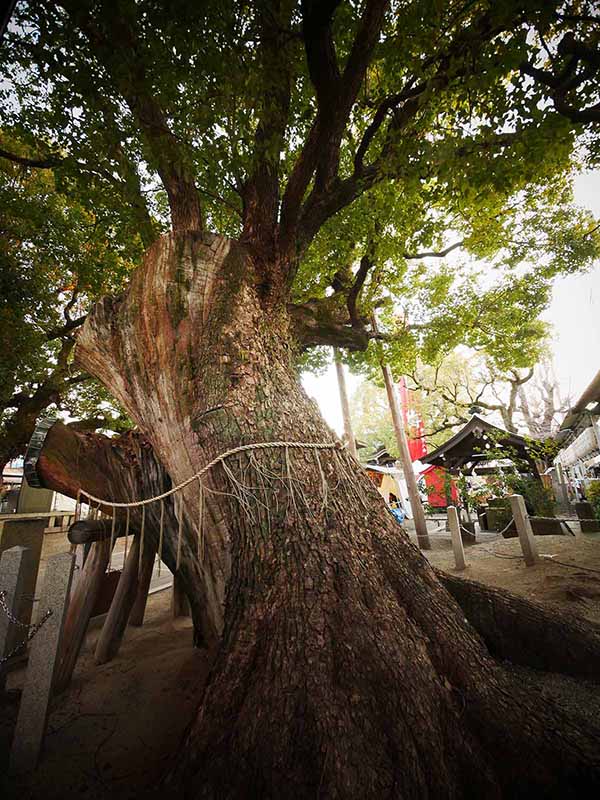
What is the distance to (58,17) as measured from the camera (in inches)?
123

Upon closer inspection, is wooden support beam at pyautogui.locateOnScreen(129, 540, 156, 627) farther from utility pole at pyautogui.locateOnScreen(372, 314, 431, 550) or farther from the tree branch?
utility pole at pyautogui.locateOnScreen(372, 314, 431, 550)

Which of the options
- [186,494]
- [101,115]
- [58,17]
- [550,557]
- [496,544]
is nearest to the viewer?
[186,494]

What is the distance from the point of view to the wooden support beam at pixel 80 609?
296 cm

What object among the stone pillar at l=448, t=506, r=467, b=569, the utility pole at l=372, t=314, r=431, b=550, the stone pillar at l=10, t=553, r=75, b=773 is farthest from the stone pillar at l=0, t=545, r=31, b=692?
the utility pole at l=372, t=314, r=431, b=550

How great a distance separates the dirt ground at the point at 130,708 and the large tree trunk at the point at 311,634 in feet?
1.25

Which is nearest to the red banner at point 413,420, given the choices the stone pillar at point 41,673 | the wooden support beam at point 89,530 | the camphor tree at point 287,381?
the camphor tree at point 287,381

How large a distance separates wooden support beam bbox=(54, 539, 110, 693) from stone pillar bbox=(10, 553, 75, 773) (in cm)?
96

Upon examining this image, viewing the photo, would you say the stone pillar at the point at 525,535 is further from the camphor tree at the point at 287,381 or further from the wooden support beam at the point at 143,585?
the wooden support beam at the point at 143,585

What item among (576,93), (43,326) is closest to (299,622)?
(576,93)

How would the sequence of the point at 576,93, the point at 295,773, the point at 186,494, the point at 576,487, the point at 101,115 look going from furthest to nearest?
1. the point at 576,487
2. the point at 101,115
3. the point at 576,93
4. the point at 186,494
5. the point at 295,773

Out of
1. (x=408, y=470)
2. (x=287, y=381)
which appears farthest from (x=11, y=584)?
(x=408, y=470)

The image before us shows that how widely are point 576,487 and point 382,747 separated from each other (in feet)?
63.1

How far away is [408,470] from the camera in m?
9.23

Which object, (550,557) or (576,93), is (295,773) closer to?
(576,93)
